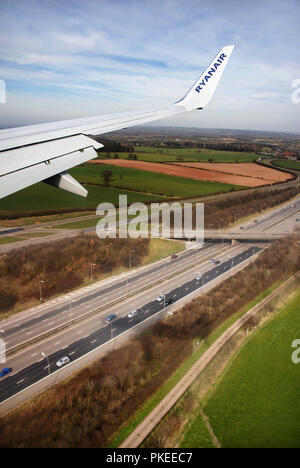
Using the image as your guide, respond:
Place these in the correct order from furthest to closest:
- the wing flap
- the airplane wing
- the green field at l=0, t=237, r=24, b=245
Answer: the green field at l=0, t=237, r=24, b=245, the airplane wing, the wing flap

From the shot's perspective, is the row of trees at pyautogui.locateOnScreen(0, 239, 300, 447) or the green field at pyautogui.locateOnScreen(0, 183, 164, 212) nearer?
the row of trees at pyautogui.locateOnScreen(0, 239, 300, 447)

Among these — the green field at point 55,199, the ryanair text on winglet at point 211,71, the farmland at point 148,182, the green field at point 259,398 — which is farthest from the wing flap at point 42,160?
the farmland at point 148,182

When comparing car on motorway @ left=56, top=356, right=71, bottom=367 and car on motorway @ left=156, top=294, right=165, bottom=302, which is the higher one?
car on motorway @ left=156, top=294, right=165, bottom=302

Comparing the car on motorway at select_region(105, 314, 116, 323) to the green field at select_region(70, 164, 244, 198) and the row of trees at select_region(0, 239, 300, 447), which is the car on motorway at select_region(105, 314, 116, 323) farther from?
the green field at select_region(70, 164, 244, 198)

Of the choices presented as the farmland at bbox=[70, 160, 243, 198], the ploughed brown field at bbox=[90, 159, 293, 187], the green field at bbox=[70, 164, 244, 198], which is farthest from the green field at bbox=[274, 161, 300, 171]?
the farmland at bbox=[70, 160, 243, 198]

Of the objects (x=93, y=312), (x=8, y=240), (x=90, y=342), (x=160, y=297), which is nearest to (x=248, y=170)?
(x=160, y=297)

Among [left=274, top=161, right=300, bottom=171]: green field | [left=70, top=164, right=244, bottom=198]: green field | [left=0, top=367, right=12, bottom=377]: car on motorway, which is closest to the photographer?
[left=0, top=367, right=12, bottom=377]: car on motorway

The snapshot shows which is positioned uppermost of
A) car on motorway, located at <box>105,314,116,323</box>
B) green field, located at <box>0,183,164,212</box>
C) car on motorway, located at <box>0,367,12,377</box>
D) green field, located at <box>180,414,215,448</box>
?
green field, located at <box>0,183,164,212</box>

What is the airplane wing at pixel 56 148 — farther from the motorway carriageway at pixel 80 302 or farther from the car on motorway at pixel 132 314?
the motorway carriageway at pixel 80 302
